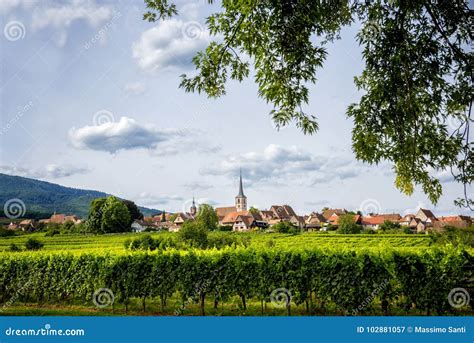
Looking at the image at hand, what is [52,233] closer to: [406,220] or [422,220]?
[422,220]

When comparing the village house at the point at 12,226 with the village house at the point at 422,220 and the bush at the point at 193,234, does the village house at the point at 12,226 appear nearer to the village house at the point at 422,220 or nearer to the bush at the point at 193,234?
the bush at the point at 193,234

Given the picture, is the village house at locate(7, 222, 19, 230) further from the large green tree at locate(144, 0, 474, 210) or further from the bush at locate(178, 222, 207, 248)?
the large green tree at locate(144, 0, 474, 210)

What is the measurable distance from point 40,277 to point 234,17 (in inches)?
593

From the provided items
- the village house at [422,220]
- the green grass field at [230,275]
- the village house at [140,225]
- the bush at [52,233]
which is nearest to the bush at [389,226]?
the village house at [422,220]

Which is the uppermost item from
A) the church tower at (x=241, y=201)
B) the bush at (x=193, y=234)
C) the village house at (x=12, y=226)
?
the church tower at (x=241, y=201)

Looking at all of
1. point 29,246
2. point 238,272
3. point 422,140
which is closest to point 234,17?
point 422,140

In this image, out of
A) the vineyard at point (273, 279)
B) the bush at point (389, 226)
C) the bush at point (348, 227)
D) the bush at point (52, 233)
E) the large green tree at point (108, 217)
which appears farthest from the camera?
the bush at point (348, 227)

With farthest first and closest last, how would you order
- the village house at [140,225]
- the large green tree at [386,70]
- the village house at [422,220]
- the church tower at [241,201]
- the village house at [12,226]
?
the church tower at [241,201] → the village house at [140,225] → the village house at [422,220] → the village house at [12,226] → the large green tree at [386,70]

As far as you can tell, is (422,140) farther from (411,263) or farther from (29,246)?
(29,246)

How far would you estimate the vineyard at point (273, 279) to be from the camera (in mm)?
11695

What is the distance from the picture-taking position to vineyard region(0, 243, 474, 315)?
1170cm

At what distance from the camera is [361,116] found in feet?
29.1

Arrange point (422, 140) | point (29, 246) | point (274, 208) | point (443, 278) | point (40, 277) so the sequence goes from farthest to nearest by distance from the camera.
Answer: point (274, 208) → point (29, 246) → point (40, 277) → point (443, 278) → point (422, 140)

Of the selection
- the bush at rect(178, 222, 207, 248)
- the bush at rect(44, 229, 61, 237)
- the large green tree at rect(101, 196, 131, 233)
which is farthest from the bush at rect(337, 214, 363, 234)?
the bush at rect(44, 229, 61, 237)
